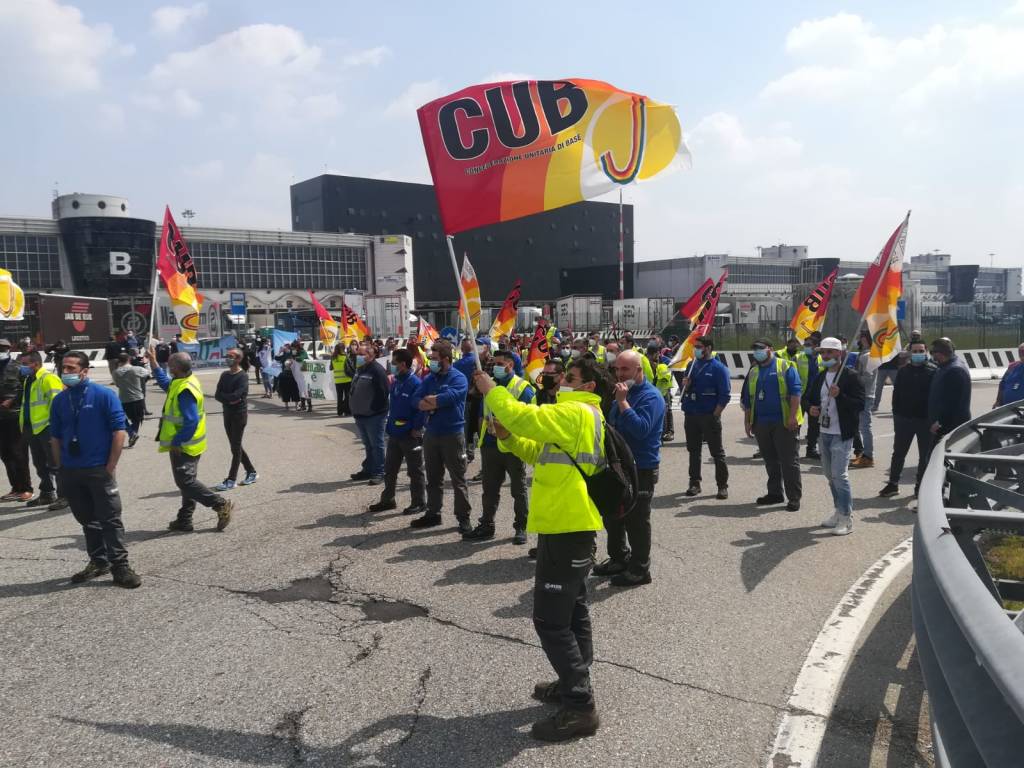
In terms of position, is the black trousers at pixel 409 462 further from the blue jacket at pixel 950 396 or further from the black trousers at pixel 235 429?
Answer: the blue jacket at pixel 950 396

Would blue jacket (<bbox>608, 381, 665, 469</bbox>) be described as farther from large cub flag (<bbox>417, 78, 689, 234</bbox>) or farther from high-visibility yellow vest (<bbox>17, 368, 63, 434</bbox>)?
high-visibility yellow vest (<bbox>17, 368, 63, 434</bbox>)

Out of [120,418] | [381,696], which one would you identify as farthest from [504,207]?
[381,696]

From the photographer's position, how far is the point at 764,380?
318 inches

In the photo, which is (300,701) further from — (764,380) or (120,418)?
(764,380)

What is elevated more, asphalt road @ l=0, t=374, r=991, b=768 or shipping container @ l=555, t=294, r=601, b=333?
shipping container @ l=555, t=294, r=601, b=333

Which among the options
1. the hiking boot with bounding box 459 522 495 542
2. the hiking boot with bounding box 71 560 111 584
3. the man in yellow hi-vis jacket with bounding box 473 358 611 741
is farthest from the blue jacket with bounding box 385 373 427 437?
the man in yellow hi-vis jacket with bounding box 473 358 611 741

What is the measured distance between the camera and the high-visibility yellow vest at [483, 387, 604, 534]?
3639 mm

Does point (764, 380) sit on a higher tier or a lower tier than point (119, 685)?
higher

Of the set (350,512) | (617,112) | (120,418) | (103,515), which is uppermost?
(617,112)

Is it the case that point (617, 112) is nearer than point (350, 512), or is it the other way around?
point (617, 112)

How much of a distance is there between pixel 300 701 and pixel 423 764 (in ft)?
3.10

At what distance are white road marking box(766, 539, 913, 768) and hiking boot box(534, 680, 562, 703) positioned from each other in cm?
107

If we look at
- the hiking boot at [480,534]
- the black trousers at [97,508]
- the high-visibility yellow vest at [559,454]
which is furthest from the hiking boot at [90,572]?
the high-visibility yellow vest at [559,454]

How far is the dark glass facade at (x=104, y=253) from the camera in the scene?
2247 inches
